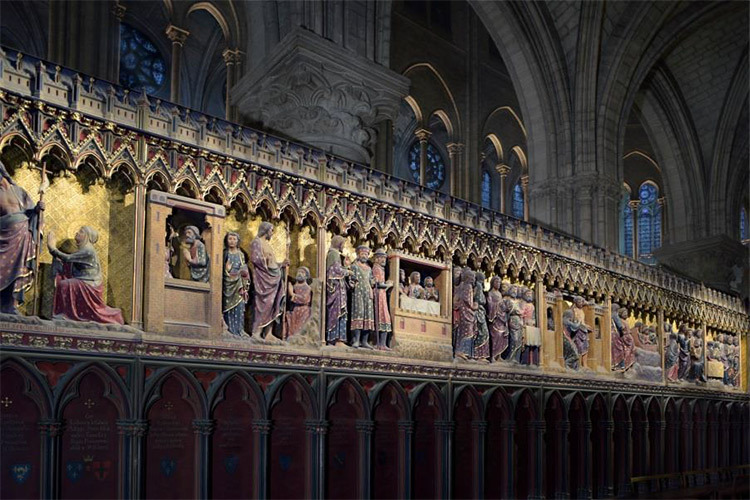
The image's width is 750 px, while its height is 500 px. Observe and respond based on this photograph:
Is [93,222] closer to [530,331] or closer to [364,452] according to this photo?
[364,452]

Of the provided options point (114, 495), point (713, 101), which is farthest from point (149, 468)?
point (713, 101)

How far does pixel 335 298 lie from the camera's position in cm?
1103

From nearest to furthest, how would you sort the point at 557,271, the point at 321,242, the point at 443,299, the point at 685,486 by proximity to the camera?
1. the point at 321,242
2. the point at 443,299
3. the point at 557,271
4. the point at 685,486

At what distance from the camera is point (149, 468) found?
360 inches

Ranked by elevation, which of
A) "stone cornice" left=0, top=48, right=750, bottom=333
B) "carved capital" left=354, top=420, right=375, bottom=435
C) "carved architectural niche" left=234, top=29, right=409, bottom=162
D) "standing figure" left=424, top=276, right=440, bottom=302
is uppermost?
A: "carved architectural niche" left=234, top=29, right=409, bottom=162

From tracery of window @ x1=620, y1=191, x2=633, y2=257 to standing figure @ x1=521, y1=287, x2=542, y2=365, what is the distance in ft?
66.4

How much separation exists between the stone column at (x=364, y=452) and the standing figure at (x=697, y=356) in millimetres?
11509

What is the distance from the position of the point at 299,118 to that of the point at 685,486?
1165 centimetres

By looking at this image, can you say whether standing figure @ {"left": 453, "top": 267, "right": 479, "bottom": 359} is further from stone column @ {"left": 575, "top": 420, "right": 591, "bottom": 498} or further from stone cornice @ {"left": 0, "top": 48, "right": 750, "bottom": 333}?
stone column @ {"left": 575, "top": 420, "right": 591, "bottom": 498}

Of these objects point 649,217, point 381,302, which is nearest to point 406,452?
point 381,302

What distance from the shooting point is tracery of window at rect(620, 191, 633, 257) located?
33562mm

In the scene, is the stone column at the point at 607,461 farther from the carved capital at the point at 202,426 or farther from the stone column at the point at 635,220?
the stone column at the point at 635,220

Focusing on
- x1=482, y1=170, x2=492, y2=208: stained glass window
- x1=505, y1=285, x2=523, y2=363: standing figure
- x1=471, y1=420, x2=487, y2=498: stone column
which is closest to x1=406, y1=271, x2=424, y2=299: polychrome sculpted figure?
x1=505, y1=285, x2=523, y2=363: standing figure

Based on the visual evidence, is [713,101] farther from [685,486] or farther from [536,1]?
[685,486]
